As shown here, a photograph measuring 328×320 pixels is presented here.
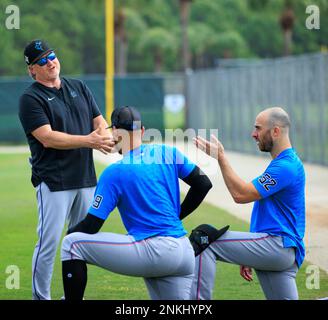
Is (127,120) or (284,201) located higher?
(127,120)

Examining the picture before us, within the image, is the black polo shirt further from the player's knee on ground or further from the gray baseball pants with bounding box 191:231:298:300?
the gray baseball pants with bounding box 191:231:298:300

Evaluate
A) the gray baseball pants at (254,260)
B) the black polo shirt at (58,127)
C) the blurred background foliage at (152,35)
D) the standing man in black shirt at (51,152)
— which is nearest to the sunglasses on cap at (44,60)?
the standing man in black shirt at (51,152)

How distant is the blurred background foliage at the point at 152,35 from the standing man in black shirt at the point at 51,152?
53410 millimetres

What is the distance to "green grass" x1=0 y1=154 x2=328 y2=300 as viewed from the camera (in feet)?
26.1

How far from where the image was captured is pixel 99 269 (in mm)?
9367

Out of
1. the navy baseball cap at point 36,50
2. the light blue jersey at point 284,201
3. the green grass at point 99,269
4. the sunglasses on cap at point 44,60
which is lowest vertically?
the green grass at point 99,269

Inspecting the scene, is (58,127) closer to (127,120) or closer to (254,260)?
(127,120)

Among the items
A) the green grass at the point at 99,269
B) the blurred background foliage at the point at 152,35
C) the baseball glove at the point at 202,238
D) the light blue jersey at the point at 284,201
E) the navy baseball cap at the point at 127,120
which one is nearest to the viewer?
the navy baseball cap at the point at 127,120

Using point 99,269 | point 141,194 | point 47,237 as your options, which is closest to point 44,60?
point 47,237

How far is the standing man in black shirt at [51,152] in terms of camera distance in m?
7.36

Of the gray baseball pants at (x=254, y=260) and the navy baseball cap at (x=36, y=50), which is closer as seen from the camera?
the gray baseball pants at (x=254, y=260)

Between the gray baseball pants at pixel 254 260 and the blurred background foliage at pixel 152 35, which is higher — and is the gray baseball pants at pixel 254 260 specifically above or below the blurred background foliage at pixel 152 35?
below

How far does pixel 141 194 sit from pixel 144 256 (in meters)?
0.43

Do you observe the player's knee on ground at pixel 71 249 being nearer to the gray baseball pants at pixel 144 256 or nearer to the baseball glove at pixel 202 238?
the gray baseball pants at pixel 144 256
